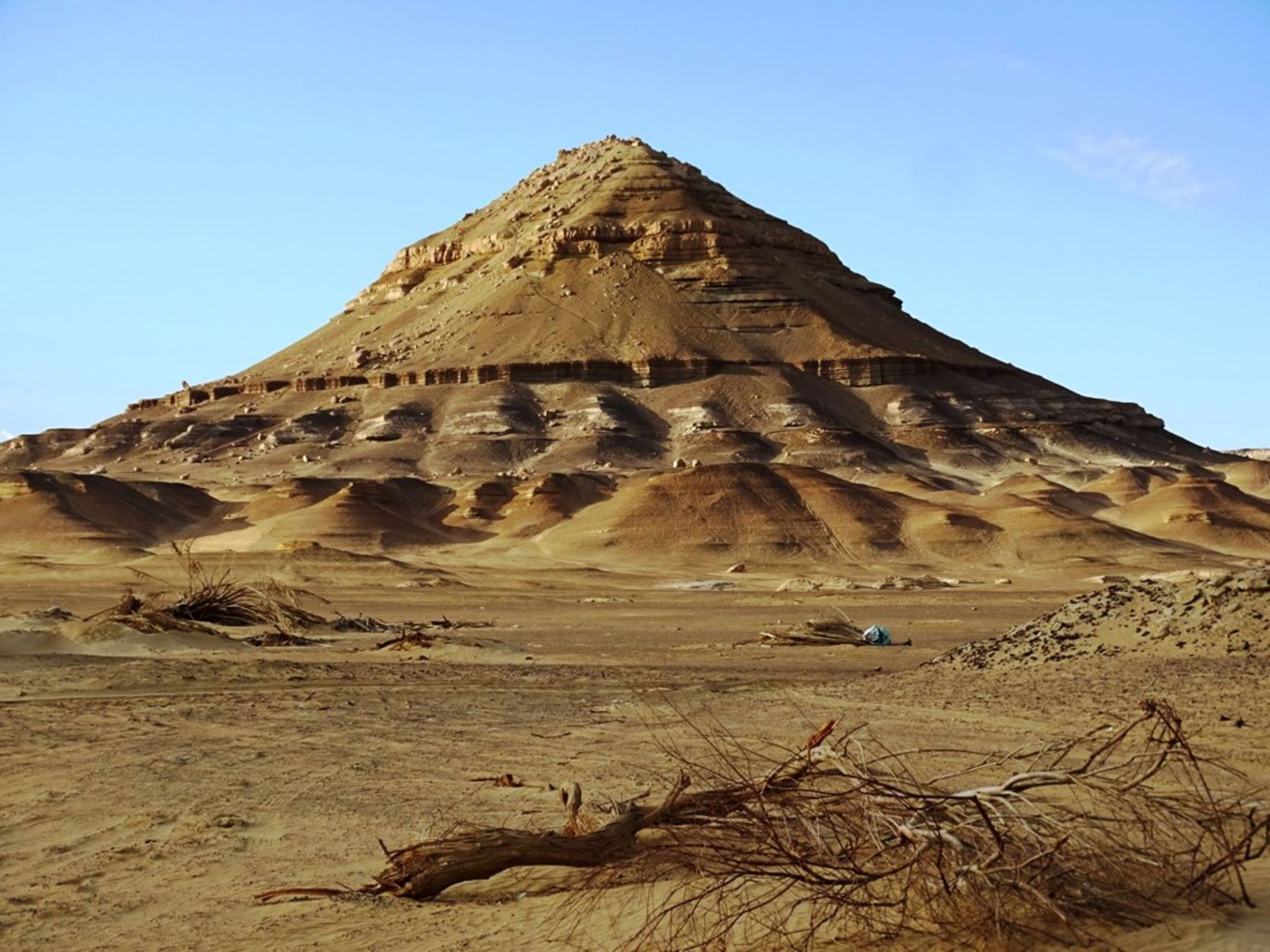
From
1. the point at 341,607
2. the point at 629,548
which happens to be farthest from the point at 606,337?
the point at 341,607

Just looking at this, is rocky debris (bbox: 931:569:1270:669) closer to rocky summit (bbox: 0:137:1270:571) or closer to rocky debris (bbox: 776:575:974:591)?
rocky debris (bbox: 776:575:974:591)

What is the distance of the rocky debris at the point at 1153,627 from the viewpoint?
618 inches

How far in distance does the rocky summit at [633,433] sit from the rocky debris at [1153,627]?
38249mm

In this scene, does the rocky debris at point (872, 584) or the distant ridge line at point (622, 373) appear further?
the distant ridge line at point (622, 373)

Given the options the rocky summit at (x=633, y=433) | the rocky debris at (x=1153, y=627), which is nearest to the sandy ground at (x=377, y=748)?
the rocky debris at (x=1153, y=627)

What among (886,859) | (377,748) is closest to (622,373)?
(377,748)

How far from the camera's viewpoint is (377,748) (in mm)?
12258

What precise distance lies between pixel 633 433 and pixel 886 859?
300 ft

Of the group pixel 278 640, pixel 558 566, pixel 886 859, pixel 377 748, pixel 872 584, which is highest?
pixel 886 859

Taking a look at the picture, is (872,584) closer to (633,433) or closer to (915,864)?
(915,864)

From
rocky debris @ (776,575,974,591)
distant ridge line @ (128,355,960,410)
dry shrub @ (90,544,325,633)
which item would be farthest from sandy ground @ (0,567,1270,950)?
distant ridge line @ (128,355,960,410)

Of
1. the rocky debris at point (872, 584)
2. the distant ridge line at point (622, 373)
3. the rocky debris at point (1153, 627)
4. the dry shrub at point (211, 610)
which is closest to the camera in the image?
the rocky debris at point (1153, 627)

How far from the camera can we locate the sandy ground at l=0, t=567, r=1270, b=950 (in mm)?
7227

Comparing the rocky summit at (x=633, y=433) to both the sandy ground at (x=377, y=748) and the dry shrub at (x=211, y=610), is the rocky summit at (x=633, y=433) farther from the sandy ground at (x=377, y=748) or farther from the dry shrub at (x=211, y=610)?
the sandy ground at (x=377, y=748)
